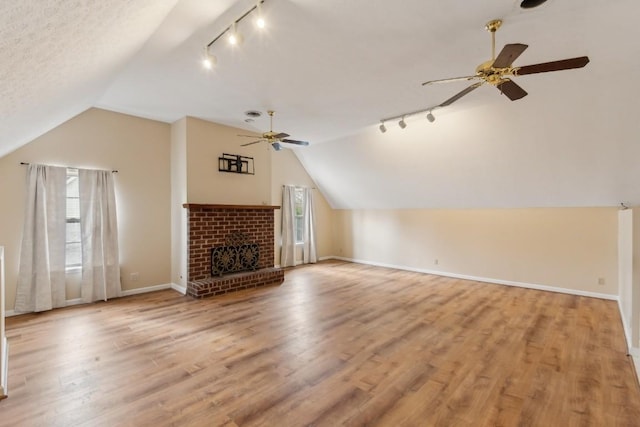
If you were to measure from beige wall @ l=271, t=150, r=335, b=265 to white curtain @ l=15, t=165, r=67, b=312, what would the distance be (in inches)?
146

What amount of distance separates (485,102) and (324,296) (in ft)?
12.0

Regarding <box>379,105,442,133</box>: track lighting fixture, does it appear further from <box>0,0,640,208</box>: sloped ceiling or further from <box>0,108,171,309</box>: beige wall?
<box>0,108,171,309</box>: beige wall

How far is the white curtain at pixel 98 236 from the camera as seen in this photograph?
4332 millimetres

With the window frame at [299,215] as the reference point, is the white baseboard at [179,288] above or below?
below

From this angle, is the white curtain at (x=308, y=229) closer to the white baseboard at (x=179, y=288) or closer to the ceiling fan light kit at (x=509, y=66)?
the white baseboard at (x=179, y=288)

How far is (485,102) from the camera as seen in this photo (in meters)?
4.01

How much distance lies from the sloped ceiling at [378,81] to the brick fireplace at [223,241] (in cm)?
159

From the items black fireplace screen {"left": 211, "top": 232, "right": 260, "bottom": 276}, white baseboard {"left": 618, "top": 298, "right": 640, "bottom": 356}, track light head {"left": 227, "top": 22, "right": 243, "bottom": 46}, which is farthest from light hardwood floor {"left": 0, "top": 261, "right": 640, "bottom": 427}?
track light head {"left": 227, "top": 22, "right": 243, "bottom": 46}

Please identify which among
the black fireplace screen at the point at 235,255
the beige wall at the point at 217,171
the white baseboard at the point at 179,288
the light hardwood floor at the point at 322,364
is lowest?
the light hardwood floor at the point at 322,364

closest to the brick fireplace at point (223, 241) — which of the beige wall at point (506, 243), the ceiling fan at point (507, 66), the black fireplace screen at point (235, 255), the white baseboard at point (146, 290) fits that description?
the black fireplace screen at point (235, 255)

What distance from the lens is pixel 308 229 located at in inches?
299

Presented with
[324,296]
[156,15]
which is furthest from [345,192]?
[156,15]

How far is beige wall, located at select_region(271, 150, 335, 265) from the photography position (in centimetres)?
699

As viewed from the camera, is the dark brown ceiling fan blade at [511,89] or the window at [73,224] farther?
the window at [73,224]
